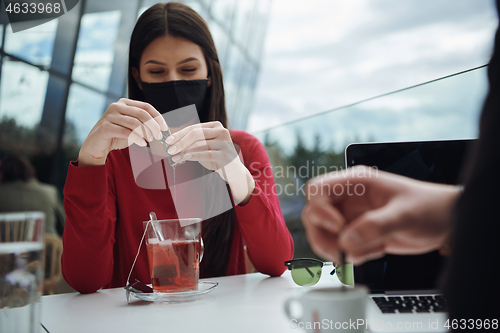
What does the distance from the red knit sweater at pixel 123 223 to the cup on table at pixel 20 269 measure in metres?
0.52

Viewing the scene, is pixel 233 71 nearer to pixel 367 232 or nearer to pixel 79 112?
pixel 79 112

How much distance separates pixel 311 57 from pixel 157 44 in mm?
9475

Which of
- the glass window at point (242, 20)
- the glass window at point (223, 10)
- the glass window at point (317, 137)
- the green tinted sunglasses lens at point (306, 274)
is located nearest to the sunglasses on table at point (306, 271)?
the green tinted sunglasses lens at point (306, 274)

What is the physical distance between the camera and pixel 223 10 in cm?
705

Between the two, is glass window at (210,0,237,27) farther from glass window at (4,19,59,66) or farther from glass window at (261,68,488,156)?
glass window at (261,68,488,156)

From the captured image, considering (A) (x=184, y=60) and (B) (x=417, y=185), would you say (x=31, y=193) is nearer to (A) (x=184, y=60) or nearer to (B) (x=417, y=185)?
(A) (x=184, y=60)

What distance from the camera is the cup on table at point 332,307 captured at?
328 mm

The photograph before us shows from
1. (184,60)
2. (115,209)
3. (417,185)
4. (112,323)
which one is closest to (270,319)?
(112,323)

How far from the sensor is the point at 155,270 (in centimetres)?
82

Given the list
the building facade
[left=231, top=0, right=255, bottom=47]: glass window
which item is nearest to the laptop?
the building facade

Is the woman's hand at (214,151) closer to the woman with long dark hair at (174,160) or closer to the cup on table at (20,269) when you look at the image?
the woman with long dark hair at (174,160)

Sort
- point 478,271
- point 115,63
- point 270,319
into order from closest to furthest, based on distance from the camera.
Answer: point 478,271
point 270,319
point 115,63

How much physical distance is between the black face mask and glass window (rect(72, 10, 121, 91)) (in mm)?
3497

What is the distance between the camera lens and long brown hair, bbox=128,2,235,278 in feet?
4.21
